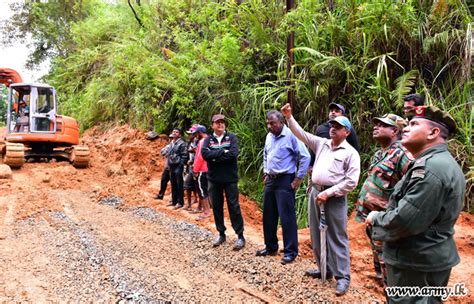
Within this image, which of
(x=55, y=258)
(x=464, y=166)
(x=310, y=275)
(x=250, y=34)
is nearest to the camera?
(x=310, y=275)

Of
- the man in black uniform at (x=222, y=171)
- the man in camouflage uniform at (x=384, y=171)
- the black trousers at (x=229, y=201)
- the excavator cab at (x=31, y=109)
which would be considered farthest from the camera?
the excavator cab at (x=31, y=109)

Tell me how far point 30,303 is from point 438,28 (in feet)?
23.9

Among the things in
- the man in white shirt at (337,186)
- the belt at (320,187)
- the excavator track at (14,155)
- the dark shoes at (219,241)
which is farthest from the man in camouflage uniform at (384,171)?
the excavator track at (14,155)

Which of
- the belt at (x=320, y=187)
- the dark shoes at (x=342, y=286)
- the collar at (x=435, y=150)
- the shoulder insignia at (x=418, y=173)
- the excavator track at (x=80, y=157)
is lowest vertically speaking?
the dark shoes at (x=342, y=286)

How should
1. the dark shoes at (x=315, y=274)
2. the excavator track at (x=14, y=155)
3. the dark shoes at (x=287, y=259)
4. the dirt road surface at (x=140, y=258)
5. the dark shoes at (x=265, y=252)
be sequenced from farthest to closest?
the excavator track at (x=14, y=155) → the dark shoes at (x=265, y=252) → the dark shoes at (x=287, y=259) → the dark shoes at (x=315, y=274) → the dirt road surface at (x=140, y=258)

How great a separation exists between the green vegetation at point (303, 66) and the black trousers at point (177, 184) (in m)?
1.40

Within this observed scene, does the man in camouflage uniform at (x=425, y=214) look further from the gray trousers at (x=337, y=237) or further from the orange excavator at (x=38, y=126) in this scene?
the orange excavator at (x=38, y=126)

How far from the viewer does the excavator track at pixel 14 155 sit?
34.9 ft

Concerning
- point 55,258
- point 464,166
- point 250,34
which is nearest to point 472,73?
point 464,166

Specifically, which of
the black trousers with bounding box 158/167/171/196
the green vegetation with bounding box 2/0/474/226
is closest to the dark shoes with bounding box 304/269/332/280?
the green vegetation with bounding box 2/0/474/226

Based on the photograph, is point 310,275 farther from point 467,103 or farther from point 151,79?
point 151,79

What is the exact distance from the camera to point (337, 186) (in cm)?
359

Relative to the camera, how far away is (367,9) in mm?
6840

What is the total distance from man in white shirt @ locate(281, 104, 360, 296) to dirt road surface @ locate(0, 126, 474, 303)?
254 millimetres
